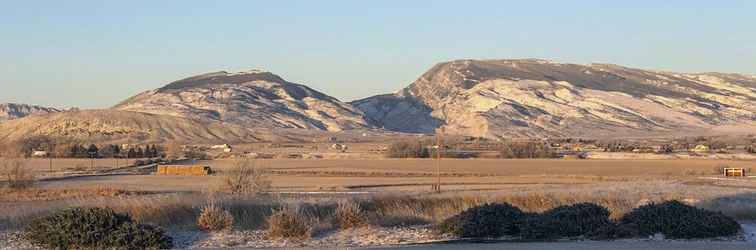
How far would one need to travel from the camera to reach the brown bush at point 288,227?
22.4 m

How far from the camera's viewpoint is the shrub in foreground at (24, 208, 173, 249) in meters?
20.0

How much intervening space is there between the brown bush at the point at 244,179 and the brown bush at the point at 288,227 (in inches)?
1042

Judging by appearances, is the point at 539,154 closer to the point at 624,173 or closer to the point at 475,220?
the point at 624,173

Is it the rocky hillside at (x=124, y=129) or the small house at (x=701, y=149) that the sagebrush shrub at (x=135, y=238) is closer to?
the small house at (x=701, y=149)

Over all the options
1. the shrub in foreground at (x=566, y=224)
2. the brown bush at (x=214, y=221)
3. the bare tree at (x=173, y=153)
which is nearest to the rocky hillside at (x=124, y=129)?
the bare tree at (x=173, y=153)

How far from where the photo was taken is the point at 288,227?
74.1 ft

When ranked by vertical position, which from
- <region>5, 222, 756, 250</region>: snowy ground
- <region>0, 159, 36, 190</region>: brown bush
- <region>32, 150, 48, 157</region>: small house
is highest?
<region>5, 222, 756, 250</region>: snowy ground

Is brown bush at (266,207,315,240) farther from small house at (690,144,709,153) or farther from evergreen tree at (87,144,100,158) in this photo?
small house at (690,144,709,153)

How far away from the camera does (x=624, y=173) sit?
87000mm

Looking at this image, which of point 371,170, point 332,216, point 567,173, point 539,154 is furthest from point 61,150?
point 332,216

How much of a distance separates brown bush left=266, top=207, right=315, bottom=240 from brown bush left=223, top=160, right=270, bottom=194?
26.5 metres

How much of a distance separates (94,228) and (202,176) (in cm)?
6305

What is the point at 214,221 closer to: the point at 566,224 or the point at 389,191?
the point at 566,224

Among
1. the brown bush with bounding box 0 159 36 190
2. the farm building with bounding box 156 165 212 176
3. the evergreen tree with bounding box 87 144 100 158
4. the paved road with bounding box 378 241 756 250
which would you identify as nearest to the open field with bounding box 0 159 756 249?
the paved road with bounding box 378 241 756 250
